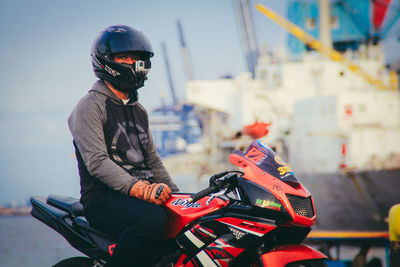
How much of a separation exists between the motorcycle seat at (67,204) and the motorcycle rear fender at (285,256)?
4.36 ft

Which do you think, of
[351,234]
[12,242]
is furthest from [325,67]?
[12,242]

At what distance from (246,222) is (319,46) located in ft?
118

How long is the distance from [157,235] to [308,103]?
23016 millimetres

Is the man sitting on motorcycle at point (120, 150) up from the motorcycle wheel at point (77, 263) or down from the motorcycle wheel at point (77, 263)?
up

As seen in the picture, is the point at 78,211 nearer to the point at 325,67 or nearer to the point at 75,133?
the point at 75,133

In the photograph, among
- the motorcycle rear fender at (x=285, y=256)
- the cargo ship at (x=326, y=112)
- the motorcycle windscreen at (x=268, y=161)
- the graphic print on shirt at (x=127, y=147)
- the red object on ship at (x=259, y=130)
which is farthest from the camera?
the cargo ship at (x=326, y=112)

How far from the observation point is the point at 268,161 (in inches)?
99.3

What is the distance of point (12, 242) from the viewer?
5.33 m

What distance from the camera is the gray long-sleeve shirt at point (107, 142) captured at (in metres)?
2.59

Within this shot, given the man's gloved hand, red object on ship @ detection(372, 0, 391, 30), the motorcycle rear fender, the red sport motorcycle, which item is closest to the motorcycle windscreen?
the red sport motorcycle

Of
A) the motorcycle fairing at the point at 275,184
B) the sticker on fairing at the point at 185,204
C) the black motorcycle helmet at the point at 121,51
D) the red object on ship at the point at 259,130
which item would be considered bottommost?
the red object on ship at the point at 259,130

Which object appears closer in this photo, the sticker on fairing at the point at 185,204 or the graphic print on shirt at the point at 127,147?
the sticker on fairing at the point at 185,204

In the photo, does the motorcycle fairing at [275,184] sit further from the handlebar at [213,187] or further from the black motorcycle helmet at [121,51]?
the black motorcycle helmet at [121,51]

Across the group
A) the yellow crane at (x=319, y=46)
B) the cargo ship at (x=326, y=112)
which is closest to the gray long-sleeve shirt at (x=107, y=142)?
the cargo ship at (x=326, y=112)
